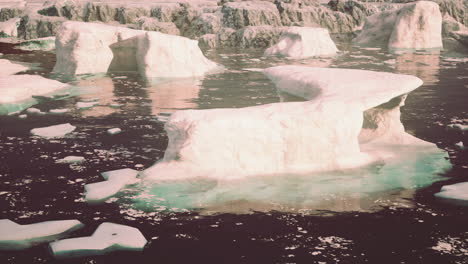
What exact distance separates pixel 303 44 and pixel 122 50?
547 centimetres

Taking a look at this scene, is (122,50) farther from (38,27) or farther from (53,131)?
(38,27)

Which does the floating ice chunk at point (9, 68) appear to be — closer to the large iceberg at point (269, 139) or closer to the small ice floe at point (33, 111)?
the small ice floe at point (33, 111)

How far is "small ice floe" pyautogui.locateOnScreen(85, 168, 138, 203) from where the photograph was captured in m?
4.65

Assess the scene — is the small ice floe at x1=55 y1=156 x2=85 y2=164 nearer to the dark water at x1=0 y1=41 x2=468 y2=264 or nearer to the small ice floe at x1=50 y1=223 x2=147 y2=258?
the dark water at x1=0 y1=41 x2=468 y2=264

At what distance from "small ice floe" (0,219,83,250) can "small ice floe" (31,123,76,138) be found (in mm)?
2855

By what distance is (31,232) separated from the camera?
3902mm

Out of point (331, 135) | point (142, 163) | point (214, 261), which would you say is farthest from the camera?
point (142, 163)

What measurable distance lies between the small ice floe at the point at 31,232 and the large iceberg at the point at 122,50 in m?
7.68

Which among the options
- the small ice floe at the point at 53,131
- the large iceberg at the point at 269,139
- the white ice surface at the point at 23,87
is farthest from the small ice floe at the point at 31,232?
the white ice surface at the point at 23,87

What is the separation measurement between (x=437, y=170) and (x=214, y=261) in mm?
2865

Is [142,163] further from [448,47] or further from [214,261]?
[448,47]

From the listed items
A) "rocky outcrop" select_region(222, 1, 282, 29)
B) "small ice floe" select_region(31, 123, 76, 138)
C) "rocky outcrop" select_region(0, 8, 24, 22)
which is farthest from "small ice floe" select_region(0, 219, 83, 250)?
"rocky outcrop" select_region(0, 8, 24, 22)

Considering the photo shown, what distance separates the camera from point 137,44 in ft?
39.4

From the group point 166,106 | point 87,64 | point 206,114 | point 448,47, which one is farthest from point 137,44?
point 448,47
